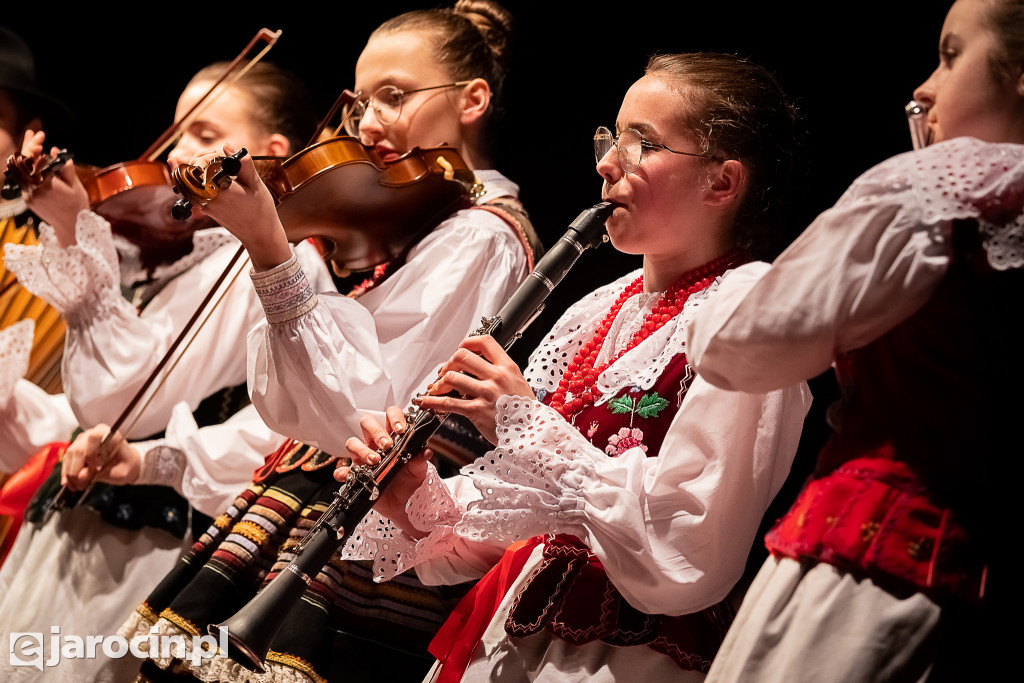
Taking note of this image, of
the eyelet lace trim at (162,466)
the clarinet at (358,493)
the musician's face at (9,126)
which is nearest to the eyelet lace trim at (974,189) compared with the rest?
the clarinet at (358,493)

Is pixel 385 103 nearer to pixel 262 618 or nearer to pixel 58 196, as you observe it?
pixel 58 196

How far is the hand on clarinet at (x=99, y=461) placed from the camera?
2.39 metres

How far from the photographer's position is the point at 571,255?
1.76 m

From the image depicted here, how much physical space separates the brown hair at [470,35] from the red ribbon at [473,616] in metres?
1.23

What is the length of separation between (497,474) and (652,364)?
0.33m

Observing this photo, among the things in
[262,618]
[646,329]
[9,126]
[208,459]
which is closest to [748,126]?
[646,329]

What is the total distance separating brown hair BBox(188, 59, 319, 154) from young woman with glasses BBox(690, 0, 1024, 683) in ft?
6.44

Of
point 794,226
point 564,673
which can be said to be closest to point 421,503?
point 564,673

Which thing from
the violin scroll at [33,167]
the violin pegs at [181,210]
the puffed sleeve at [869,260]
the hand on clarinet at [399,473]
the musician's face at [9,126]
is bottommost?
the hand on clarinet at [399,473]

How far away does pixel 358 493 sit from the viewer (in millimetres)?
1653

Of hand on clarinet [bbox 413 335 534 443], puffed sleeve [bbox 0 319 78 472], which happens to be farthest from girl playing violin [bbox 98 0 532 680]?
puffed sleeve [bbox 0 319 78 472]

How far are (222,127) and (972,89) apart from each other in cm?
205

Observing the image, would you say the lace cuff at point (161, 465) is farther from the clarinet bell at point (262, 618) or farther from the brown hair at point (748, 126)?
the brown hair at point (748, 126)

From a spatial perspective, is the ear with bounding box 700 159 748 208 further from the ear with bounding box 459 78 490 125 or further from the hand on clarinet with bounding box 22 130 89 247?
the hand on clarinet with bounding box 22 130 89 247
